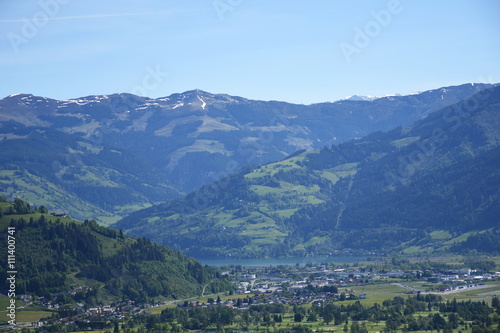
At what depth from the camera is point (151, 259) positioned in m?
190

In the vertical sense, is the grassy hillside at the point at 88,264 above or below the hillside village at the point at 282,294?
above

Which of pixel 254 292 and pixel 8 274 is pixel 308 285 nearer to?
pixel 254 292

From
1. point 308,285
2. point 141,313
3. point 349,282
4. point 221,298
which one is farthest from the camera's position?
point 349,282

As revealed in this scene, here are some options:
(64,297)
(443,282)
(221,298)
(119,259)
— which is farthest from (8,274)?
(443,282)

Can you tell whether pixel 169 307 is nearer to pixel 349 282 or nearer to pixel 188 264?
pixel 188 264

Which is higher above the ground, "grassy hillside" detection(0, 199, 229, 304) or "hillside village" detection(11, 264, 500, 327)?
"grassy hillside" detection(0, 199, 229, 304)

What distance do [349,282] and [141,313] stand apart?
204ft

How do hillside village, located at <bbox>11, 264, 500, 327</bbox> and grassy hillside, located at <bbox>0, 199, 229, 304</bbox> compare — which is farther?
grassy hillside, located at <bbox>0, 199, 229, 304</bbox>

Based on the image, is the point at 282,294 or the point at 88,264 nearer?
the point at 282,294

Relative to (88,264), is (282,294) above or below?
below

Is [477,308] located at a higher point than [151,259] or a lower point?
lower

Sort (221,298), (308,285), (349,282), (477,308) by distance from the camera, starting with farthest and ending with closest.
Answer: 1. (349,282)
2. (308,285)
3. (221,298)
4. (477,308)

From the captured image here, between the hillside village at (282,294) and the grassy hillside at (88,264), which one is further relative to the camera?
the grassy hillside at (88,264)

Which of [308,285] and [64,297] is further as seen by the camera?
[308,285]
